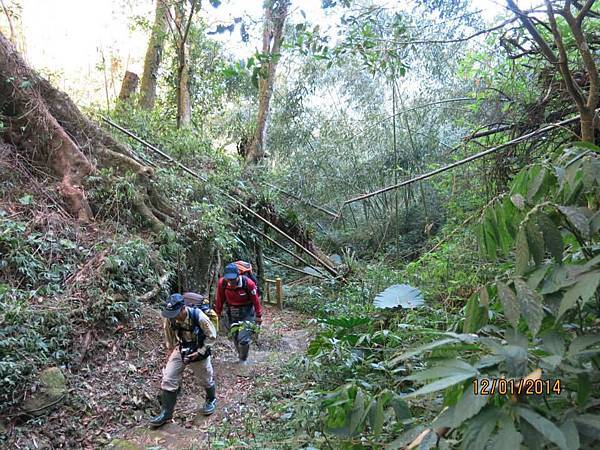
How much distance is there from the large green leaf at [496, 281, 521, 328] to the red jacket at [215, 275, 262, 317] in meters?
5.75

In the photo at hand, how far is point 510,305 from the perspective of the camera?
3.36 ft

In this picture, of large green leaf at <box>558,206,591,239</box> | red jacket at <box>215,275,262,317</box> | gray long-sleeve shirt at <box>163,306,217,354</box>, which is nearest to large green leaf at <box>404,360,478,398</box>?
large green leaf at <box>558,206,591,239</box>

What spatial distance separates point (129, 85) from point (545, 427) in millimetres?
13970

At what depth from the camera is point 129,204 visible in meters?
7.46

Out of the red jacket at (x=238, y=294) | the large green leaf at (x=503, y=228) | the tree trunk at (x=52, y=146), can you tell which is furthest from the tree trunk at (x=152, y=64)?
the large green leaf at (x=503, y=228)

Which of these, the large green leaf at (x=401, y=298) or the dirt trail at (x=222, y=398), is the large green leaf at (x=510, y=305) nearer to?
the dirt trail at (x=222, y=398)

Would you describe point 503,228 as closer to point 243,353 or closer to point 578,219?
point 578,219

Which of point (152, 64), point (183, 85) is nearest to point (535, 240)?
point (183, 85)

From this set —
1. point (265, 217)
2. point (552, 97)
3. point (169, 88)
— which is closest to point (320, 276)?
point (265, 217)

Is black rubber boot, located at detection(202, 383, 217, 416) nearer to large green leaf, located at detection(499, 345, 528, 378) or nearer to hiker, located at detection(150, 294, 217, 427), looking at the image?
hiker, located at detection(150, 294, 217, 427)

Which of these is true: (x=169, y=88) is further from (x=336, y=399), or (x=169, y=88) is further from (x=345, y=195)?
(x=336, y=399)

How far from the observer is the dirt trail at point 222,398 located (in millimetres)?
4355

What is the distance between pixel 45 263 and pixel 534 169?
19.5 ft
